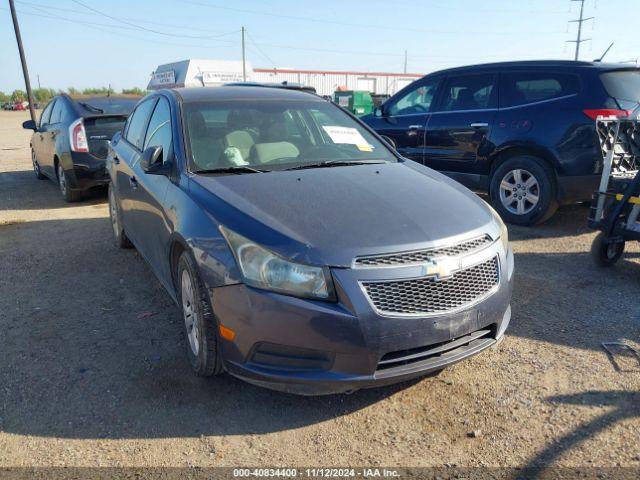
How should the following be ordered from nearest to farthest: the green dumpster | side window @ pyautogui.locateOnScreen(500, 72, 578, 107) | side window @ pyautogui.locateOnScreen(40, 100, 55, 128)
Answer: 1. side window @ pyautogui.locateOnScreen(500, 72, 578, 107)
2. side window @ pyautogui.locateOnScreen(40, 100, 55, 128)
3. the green dumpster

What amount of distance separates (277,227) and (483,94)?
508 centimetres

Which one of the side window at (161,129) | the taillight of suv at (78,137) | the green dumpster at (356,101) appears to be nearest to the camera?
the side window at (161,129)

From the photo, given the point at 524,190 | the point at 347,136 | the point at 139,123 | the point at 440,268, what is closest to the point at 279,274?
the point at 440,268

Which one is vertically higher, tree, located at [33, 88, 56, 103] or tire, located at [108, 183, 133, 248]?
tire, located at [108, 183, 133, 248]

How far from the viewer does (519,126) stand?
6.10 meters

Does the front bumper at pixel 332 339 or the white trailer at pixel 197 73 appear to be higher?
the white trailer at pixel 197 73

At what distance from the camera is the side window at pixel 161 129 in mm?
3621

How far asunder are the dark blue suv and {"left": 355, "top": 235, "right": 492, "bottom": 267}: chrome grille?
3811 millimetres

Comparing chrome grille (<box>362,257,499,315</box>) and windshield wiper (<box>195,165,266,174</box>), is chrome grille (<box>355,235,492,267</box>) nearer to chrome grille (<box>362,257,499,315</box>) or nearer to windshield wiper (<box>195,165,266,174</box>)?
chrome grille (<box>362,257,499,315</box>)

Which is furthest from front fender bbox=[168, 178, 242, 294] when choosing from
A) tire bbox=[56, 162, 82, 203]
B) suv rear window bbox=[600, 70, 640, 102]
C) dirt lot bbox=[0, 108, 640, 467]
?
tire bbox=[56, 162, 82, 203]

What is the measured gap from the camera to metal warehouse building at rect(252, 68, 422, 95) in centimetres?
3631

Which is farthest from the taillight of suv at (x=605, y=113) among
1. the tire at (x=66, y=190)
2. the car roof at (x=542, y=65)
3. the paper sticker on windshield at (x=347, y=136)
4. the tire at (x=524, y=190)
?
the tire at (x=66, y=190)

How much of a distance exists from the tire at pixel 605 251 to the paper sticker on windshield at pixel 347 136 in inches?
96.6

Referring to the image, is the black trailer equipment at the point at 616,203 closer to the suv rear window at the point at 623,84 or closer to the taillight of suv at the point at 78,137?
the suv rear window at the point at 623,84
